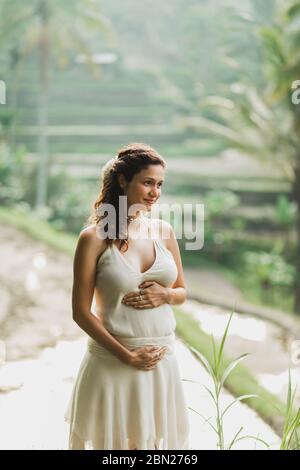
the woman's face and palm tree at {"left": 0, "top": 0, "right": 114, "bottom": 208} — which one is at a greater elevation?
palm tree at {"left": 0, "top": 0, "right": 114, "bottom": 208}

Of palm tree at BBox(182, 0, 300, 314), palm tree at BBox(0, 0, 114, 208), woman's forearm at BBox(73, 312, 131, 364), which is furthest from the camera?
palm tree at BBox(0, 0, 114, 208)

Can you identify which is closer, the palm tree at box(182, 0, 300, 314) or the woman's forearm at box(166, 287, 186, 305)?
the woman's forearm at box(166, 287, 186, 305)

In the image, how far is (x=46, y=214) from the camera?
32.1ft

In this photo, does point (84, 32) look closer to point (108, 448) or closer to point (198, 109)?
point (198, 109)

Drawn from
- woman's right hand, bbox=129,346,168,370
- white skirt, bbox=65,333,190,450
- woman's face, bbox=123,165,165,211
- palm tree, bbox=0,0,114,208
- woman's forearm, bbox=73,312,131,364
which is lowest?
white skirt, bbox=65,333,190,450

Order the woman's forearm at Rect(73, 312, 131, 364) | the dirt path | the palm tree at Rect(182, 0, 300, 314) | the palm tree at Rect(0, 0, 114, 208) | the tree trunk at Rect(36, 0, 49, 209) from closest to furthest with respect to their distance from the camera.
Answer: the woman's forearm at Rect(73, 312, 131, 364), the dirt path, the palm tree at Rect(182, 0, 300, 314), the palm tree at Rect(0, 0, 114, 208), the tree trunk at Rect(36, 0, 49, 209)

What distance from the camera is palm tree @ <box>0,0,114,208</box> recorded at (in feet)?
30.2

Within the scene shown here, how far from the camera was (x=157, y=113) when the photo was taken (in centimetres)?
1077

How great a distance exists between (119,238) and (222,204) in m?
8.65

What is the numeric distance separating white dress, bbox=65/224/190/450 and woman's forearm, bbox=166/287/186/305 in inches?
0.7

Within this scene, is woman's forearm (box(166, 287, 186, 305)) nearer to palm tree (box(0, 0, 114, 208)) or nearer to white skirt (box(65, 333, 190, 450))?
white skirt (box(65, 333, 190, 450))

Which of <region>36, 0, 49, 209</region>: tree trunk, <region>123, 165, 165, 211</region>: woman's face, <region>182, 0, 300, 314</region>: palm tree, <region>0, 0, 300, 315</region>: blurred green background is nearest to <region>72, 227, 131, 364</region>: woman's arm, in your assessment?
<region>123, 165, 165, 211</region>: woman's face

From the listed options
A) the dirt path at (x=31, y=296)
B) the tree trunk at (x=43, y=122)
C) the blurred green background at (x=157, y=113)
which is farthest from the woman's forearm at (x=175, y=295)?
the tree trunk at (x=43, y=122)

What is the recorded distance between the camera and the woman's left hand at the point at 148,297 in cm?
152
